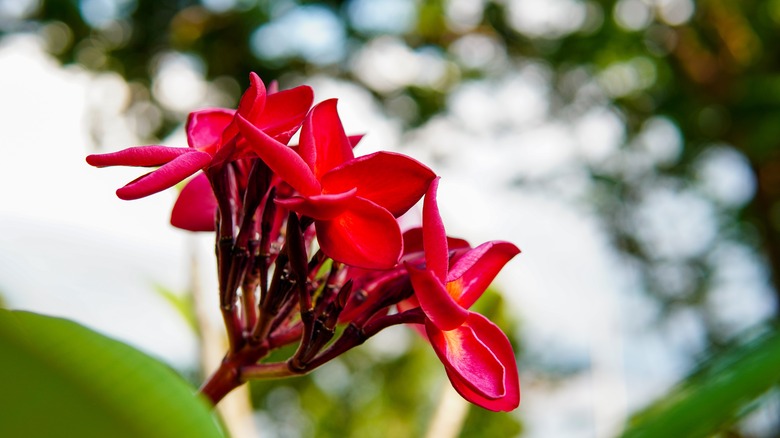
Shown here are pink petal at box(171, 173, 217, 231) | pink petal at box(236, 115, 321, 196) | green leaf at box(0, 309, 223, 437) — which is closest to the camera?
green leaf at box(0, 309, 223, 437)

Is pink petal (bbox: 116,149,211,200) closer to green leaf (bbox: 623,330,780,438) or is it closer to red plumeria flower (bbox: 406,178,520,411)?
red plumeria flower (bbox: 406,178,520,411)

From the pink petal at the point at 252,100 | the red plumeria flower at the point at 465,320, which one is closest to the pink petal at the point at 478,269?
the red plumeria flower at the point at 465,320

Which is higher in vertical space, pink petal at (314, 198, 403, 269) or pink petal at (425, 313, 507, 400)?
pink petal at (314, 198, 403, 269)

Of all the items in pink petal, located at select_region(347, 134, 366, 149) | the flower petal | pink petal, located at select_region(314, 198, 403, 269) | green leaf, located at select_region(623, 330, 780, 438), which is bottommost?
green leaf, located at select_region(623, 330, 780, 438)

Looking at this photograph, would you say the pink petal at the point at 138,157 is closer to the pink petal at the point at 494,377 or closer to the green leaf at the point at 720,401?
the pink petal at the point at 494,377

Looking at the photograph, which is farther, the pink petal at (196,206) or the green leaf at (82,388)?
the pink petal at (196,206)

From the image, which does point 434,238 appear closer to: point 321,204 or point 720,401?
point 321,204

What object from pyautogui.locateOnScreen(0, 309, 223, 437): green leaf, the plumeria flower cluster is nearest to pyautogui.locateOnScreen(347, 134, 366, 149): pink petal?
the plumeria flower cluster
